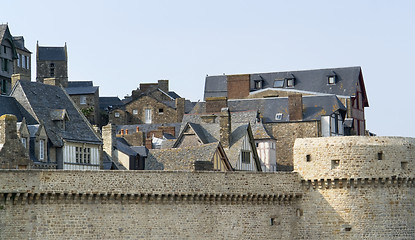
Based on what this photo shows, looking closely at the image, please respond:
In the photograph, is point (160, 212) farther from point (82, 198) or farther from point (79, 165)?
point (79, 165)

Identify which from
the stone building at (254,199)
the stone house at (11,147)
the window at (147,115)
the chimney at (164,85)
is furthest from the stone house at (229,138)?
the chimney at (164,85)

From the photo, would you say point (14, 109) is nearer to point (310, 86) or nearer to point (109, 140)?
point (109, 140)

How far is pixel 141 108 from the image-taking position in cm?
7231

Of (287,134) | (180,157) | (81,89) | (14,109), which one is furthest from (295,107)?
(81,89)

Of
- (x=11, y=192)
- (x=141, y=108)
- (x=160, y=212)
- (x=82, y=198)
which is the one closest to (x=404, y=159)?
(x=160, y=212)

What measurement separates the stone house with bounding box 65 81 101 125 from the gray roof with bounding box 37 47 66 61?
14.2ft

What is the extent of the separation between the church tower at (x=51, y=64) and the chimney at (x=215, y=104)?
70.8 feet

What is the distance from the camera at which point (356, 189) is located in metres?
37.8

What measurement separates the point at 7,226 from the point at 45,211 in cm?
136

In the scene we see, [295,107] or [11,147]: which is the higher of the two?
[295,107]

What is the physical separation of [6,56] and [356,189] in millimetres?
28658

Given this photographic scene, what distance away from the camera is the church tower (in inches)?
3098

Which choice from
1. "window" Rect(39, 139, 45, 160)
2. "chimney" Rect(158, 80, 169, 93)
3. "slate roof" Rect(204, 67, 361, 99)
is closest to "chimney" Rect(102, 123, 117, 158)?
"window" Rect(39, 139, 45, 160)

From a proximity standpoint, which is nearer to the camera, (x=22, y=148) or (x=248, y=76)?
(x=22, y=148)
